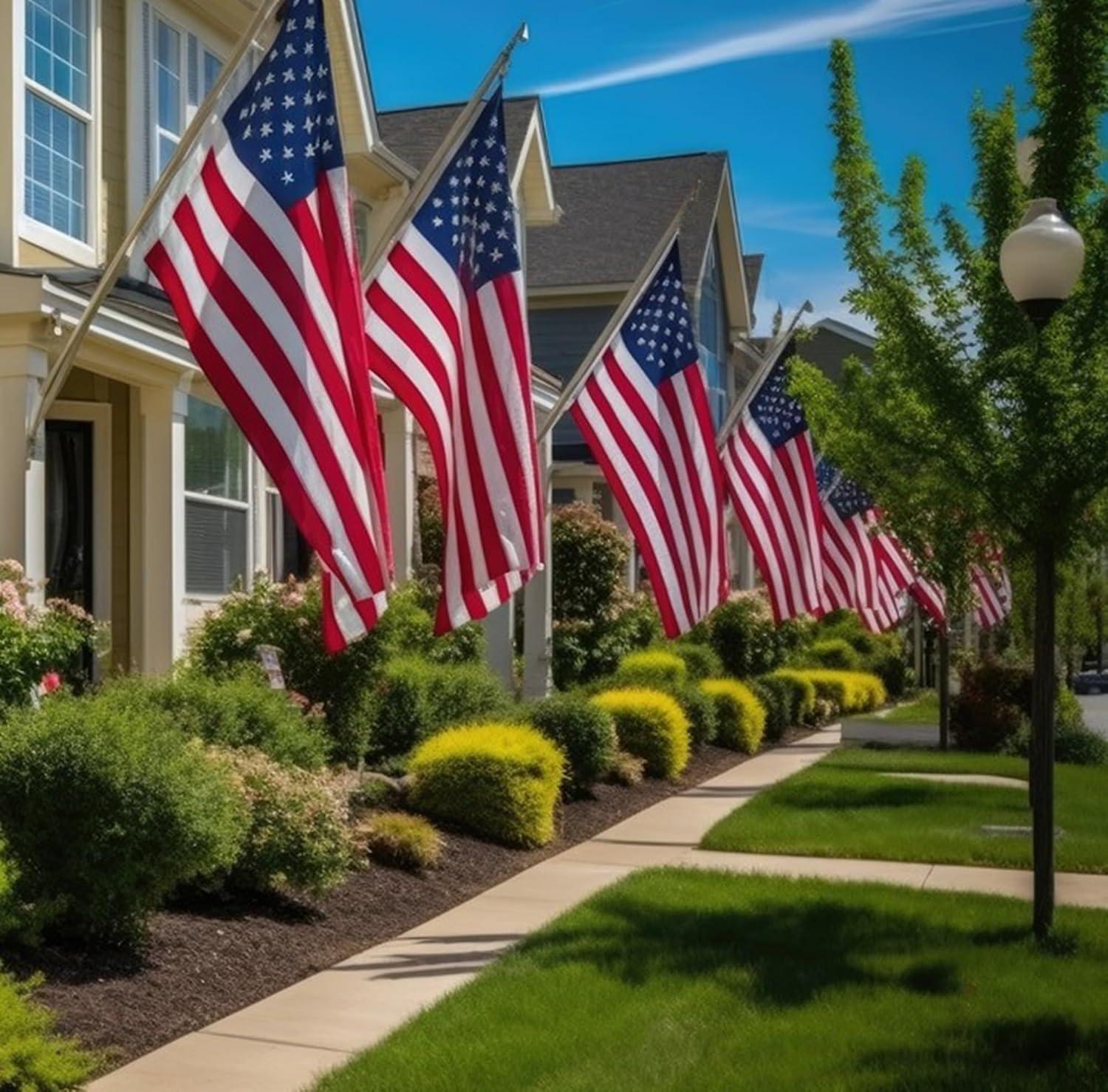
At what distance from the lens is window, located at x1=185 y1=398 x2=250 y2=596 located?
1475cm

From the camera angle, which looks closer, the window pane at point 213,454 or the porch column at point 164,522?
the porch column at point 164,522

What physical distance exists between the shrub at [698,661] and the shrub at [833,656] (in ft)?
25.2

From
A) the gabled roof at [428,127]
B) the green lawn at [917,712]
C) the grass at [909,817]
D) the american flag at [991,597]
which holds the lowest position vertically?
the green lawn at [917,712]

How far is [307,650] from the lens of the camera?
12.5m

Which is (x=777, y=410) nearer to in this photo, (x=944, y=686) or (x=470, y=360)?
(x=944, y=686)

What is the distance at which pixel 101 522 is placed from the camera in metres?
14.6

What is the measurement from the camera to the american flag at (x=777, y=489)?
15.6 m

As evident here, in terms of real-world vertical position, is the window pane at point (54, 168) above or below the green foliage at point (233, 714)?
above

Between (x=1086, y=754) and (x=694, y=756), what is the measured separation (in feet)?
15.3

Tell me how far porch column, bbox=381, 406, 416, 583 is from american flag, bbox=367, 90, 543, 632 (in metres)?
7.91

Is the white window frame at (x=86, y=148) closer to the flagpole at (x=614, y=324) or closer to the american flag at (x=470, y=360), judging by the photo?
the flagpole at (x=614, y=324)

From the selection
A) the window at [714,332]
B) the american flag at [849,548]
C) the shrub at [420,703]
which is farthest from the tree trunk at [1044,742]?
the window at [714,332]

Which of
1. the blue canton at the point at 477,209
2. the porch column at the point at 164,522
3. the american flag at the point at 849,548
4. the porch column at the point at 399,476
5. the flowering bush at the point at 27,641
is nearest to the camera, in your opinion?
the flowering bush at the point at 27,641

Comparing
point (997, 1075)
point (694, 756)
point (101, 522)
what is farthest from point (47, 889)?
point (694, 756)
